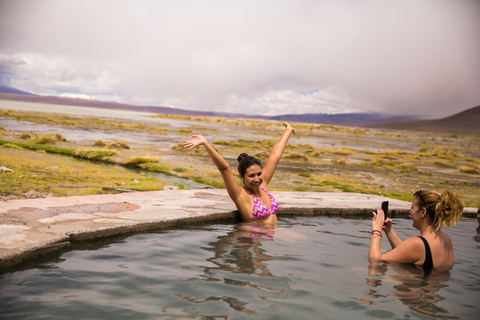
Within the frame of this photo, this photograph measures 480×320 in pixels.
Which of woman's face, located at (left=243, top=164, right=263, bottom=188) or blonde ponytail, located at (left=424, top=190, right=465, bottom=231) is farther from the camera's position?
woman's face, located at (left=243, top=164, right=263, bottom=188)

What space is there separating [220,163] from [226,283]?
1.81 metres

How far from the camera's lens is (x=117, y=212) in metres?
5.55

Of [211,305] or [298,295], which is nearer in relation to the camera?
[211,305]

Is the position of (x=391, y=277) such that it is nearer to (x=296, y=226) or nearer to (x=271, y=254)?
(x=271, y=254)

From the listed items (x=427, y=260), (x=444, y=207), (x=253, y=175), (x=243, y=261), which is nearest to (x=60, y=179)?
(x=253, y=175)

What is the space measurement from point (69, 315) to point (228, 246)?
237 cm

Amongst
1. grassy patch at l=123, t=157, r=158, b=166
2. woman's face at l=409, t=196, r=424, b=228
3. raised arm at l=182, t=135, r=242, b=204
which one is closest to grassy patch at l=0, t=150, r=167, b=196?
grassy patch at l=123, t=157, r=158, b=166

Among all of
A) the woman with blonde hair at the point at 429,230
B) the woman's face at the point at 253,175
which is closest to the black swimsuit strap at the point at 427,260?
the woman with blonde hair at the point at 429,230

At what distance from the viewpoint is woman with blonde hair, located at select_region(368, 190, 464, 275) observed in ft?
12.5

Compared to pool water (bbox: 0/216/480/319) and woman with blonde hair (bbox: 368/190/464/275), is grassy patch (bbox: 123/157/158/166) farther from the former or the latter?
woman with blonde hair (bbox: 368/190/464/275)

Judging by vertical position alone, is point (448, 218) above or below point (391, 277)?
above

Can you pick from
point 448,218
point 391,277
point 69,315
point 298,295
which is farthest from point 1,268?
point 448,218

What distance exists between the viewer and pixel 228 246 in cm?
491

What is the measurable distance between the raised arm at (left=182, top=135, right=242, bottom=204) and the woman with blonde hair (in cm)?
195
